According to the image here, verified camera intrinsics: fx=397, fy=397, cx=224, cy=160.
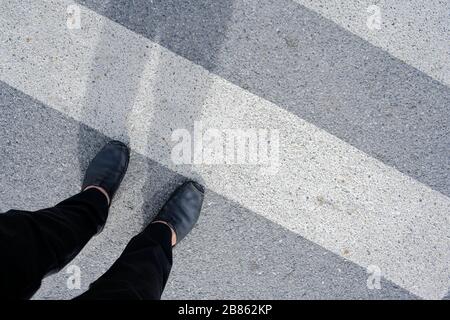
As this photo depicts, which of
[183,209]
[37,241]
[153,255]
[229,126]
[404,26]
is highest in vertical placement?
[404,26]

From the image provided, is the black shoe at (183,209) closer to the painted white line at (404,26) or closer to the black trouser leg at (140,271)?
the black trouser leg at (140,271)

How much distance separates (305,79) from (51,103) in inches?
66.5

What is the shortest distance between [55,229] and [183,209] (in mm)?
826

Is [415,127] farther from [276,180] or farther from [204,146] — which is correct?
[204,146]

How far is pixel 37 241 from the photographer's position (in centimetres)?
190

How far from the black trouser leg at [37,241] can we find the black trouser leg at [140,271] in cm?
22

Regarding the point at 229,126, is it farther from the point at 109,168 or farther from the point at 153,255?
the point at 153,255

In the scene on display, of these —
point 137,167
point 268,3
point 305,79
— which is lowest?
point 137,167

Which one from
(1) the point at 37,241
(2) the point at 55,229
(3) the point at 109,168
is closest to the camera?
(1) the point at 37,241

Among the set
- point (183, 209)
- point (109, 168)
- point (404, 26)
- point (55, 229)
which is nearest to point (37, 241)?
point (55, 229)

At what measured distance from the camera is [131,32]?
2594mm

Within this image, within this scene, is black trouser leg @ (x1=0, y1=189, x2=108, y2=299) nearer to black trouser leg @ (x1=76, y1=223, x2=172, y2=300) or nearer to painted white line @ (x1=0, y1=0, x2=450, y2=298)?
black trouser leg @ (x1=76, y1=223, x2=172, y2=300)

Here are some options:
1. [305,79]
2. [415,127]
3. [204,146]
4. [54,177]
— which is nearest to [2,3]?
[54,177]

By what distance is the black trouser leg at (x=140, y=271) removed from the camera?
6.29 ft
